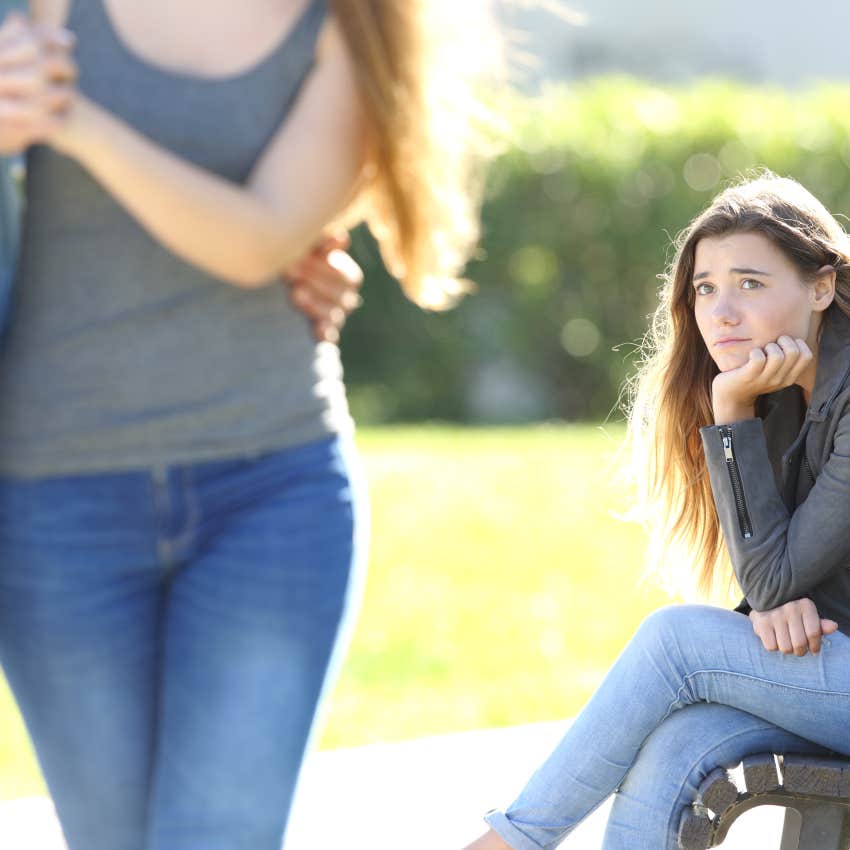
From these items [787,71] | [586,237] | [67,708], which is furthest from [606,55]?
[67,708]

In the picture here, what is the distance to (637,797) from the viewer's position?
97.1 inches

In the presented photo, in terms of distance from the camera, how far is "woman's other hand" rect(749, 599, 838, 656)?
7.98 feet

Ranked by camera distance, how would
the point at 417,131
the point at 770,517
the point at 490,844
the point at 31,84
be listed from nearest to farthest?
the point at 31,84
the point at 417,131
the point at 770,517
the point at 490,844

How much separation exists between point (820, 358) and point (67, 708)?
1423mm

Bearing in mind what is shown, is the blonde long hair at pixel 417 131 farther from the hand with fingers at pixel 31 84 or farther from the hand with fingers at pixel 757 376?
the hand with fingers at pixel 757 376

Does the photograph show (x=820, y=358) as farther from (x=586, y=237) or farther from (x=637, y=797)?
(x=586, y=237)

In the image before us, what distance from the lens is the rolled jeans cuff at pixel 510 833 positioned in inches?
101

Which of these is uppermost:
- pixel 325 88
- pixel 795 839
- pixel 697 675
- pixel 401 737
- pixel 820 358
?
pixel 325 88

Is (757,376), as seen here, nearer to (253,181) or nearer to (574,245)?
(253,181)

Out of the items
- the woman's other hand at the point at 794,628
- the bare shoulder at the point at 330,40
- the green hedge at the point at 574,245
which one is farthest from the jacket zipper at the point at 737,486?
the green hedge at the point at 574,245

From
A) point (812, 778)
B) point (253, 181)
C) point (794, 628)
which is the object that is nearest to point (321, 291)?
point (253, 181)

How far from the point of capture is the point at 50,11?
1.80 meters

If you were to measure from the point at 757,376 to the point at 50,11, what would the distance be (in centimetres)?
130

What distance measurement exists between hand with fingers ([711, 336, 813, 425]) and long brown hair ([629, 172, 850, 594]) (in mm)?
154
